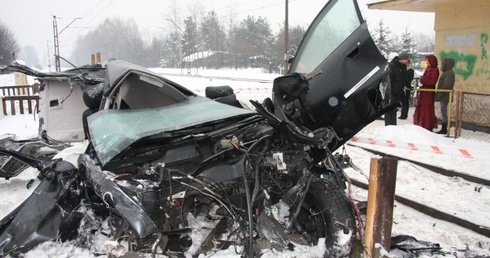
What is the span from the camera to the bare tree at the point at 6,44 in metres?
43.6

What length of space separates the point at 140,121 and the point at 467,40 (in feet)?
29.9

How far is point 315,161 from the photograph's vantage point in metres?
3.30

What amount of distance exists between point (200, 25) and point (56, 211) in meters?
67.2

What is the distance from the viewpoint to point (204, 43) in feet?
225

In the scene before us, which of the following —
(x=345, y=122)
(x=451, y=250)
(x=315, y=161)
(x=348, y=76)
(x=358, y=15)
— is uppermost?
(x=358, y=15)

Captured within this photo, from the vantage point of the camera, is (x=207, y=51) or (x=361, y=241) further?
(x=207, y=51)

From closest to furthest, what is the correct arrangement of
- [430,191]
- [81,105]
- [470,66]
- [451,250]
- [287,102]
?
[287,102] → [451,250] → [430,191] → [81,105] → [470,66]

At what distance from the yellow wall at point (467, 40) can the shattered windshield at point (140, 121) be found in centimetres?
800

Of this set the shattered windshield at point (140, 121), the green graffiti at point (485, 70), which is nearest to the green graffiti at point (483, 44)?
the green graffiti at point (485, 70)

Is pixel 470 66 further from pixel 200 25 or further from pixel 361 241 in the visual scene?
pixel 200 25

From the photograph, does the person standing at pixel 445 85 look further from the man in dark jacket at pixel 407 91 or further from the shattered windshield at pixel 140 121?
the shattered windshield at pixel 140 121

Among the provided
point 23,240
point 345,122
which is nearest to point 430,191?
point 345,122

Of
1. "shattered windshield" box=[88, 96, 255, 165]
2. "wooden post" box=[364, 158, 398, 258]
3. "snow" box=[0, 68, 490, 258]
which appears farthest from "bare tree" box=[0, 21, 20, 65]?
"wooden post" box=[364, 158, 398, 258]

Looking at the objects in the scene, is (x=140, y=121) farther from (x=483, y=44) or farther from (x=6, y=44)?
(x=6, y=44)
